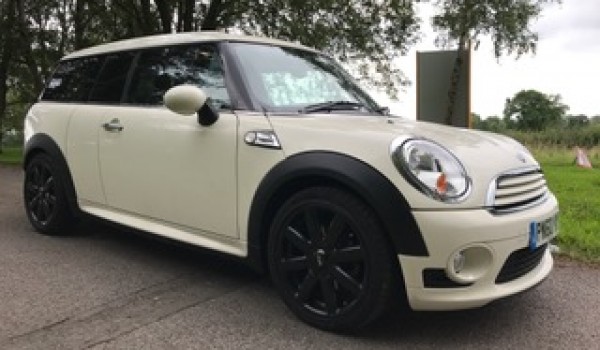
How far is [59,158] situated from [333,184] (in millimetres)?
2887

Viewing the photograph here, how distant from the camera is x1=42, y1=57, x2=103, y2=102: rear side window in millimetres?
5141

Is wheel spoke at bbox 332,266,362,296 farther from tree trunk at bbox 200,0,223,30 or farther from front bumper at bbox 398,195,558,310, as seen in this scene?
tree trunk at bbox 200,0,223,30

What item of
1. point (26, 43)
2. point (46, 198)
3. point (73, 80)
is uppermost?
point (26, 43)

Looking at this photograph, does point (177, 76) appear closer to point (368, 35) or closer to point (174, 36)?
point (174, 36)

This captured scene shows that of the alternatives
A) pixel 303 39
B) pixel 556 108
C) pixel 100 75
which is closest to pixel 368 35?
pixel 303 39

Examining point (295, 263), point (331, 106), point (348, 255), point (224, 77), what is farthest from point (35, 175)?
point (348, 255)

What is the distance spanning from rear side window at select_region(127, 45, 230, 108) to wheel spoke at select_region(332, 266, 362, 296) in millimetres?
1290

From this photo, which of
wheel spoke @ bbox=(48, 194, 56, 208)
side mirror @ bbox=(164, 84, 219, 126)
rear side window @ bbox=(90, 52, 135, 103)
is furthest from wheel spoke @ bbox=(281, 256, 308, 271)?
wheel spoke @ bbox=(48, 194, 56, 208)

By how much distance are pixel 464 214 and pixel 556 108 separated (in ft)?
212

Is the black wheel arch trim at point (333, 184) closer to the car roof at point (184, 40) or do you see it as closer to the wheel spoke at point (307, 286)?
the wheel spoke at point (307, 286)

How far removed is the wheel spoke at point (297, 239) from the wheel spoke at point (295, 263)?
0.05 m

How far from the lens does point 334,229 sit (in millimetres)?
3203

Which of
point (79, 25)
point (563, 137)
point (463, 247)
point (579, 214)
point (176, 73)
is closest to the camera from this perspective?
point (463, 247)

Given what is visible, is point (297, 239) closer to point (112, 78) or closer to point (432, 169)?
point (432, 169)
